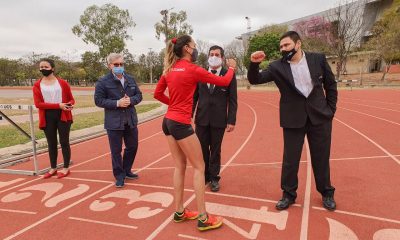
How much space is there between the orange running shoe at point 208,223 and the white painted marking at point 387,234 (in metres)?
1.51

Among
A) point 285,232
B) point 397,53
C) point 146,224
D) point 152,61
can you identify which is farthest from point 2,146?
point 152,61

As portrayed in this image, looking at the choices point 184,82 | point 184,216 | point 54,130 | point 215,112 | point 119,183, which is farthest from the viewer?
point 54,130

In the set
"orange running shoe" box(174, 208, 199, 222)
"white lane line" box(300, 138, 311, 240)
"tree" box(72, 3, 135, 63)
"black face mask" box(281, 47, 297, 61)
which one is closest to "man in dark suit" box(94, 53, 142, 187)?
"orange running shoe" box(174, 208, 199, 222)

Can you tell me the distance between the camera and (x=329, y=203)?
3.68 m

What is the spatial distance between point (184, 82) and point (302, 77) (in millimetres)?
1410

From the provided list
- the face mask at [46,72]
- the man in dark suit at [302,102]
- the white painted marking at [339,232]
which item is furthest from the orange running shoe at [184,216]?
the face mask at [46,72]

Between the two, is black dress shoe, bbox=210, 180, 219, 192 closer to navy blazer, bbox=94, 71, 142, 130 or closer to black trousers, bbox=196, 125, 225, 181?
black trousers, bbox=196, 125, 225, 181

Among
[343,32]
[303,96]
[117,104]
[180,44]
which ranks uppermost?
[343,32]

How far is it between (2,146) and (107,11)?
1379 inches

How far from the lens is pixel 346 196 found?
4.06m

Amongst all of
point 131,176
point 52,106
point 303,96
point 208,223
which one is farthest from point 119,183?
point 303,96

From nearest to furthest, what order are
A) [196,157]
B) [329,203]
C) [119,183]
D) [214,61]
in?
[196,157]
[329,203]
[214,61]
[119,183]

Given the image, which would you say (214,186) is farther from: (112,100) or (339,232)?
(112,100)

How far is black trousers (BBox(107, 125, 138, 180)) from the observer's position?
4629 mm
